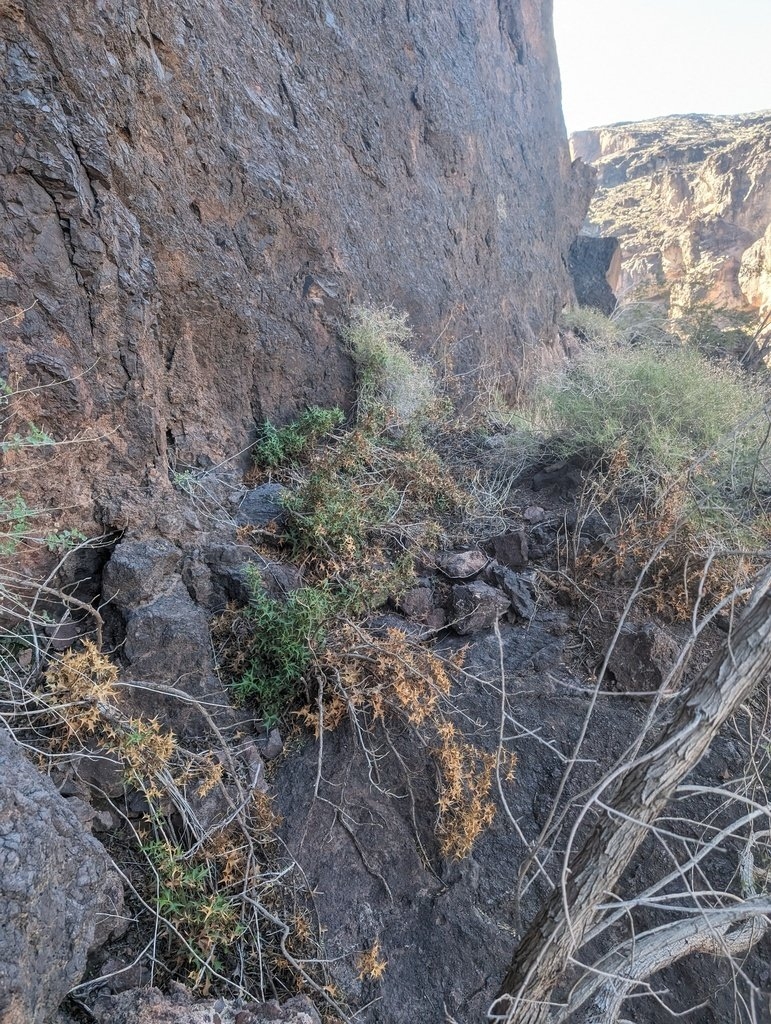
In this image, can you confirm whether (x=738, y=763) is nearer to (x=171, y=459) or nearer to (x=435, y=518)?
(x=435, y=518)

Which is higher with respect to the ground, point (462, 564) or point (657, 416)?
point (657, 416)

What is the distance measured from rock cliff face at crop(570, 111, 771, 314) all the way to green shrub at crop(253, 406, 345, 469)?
10387 millimetres

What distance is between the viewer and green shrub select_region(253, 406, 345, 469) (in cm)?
392

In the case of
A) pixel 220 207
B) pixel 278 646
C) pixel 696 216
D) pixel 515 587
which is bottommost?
pixel 515 587

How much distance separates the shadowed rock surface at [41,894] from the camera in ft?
4.73

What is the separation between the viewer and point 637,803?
1616mm

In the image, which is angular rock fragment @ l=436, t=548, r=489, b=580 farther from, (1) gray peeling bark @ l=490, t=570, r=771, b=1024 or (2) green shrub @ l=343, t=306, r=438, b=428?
(1) gray peeling bark @ l=490, t=570, r=771, b=1024

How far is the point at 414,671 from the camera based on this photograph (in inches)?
107


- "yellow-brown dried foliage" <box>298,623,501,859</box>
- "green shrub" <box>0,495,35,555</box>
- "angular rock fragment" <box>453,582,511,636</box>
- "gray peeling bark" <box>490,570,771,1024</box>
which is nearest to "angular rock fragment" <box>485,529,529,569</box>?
"angular rock fragment" <box>453,582,511,636</box>

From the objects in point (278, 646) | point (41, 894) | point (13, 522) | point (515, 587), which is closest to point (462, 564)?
point (515, 587)

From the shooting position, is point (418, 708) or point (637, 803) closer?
point (637, 803)

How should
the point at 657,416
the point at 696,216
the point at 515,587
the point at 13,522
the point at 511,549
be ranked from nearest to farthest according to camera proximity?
the point at 13,522, the point at 515,587, the point at 511,549, the point at 657,416, the point at 696,216

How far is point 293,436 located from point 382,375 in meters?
1.07

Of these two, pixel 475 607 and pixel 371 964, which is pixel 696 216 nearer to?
pixel 475 607
